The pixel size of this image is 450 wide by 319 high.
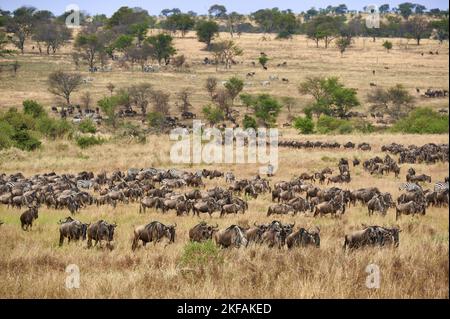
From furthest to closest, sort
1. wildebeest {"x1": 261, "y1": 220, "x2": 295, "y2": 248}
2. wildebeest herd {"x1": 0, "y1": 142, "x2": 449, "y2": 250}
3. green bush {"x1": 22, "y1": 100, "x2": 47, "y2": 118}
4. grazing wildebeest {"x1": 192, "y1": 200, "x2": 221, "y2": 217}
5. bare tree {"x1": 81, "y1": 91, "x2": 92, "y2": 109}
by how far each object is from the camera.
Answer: bare tree {"x1": 81, "y1": 91, "x2": 92, "y2": 109}
green bush {"x1": 22, "y1": 100, "x2": 47, "y2": 118}
grazing wildebeest {"x1": 192, "y1": 200, "x2": 221, "y2": 217}
wildebeest herd {"x1": 0, "y1": 142, "x2": 449, "y2": 250}
wildebeest {"x1": 261, "y1": 220, "x2": 295, "y2": 248}

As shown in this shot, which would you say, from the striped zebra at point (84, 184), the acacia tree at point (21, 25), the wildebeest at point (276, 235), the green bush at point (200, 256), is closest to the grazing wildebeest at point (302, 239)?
the wildebeest at point (276, 235)

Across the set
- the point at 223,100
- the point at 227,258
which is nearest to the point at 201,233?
the point at 227,258

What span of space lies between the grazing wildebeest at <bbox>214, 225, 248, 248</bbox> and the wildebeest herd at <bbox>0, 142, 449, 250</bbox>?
0.08ft

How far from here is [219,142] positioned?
46.7 m

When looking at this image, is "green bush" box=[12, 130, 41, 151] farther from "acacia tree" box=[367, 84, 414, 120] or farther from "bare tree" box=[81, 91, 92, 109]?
"acacia tree" box=[367, 84, 414, 120]

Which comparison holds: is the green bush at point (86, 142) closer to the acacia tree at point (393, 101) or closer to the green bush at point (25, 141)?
the green bush at point (25, 141)

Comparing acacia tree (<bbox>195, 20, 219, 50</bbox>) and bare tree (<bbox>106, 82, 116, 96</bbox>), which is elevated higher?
acacia tree (<bbox>195, 20, 219, 50</bbox>)

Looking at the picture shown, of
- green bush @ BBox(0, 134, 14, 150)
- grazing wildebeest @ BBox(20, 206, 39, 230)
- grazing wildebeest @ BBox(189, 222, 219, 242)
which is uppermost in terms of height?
grazing wildebeest @ BBox(189, 222, 219, 242)

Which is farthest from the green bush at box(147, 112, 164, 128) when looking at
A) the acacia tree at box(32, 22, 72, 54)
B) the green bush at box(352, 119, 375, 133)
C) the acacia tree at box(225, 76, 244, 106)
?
the acacia tree at box(32, 22, 72, 54)

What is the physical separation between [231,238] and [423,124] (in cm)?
4848

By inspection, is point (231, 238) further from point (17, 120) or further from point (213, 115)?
point (213, 115)

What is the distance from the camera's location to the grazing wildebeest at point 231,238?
11898mm

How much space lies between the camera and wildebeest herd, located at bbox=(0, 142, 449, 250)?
12.3 m
